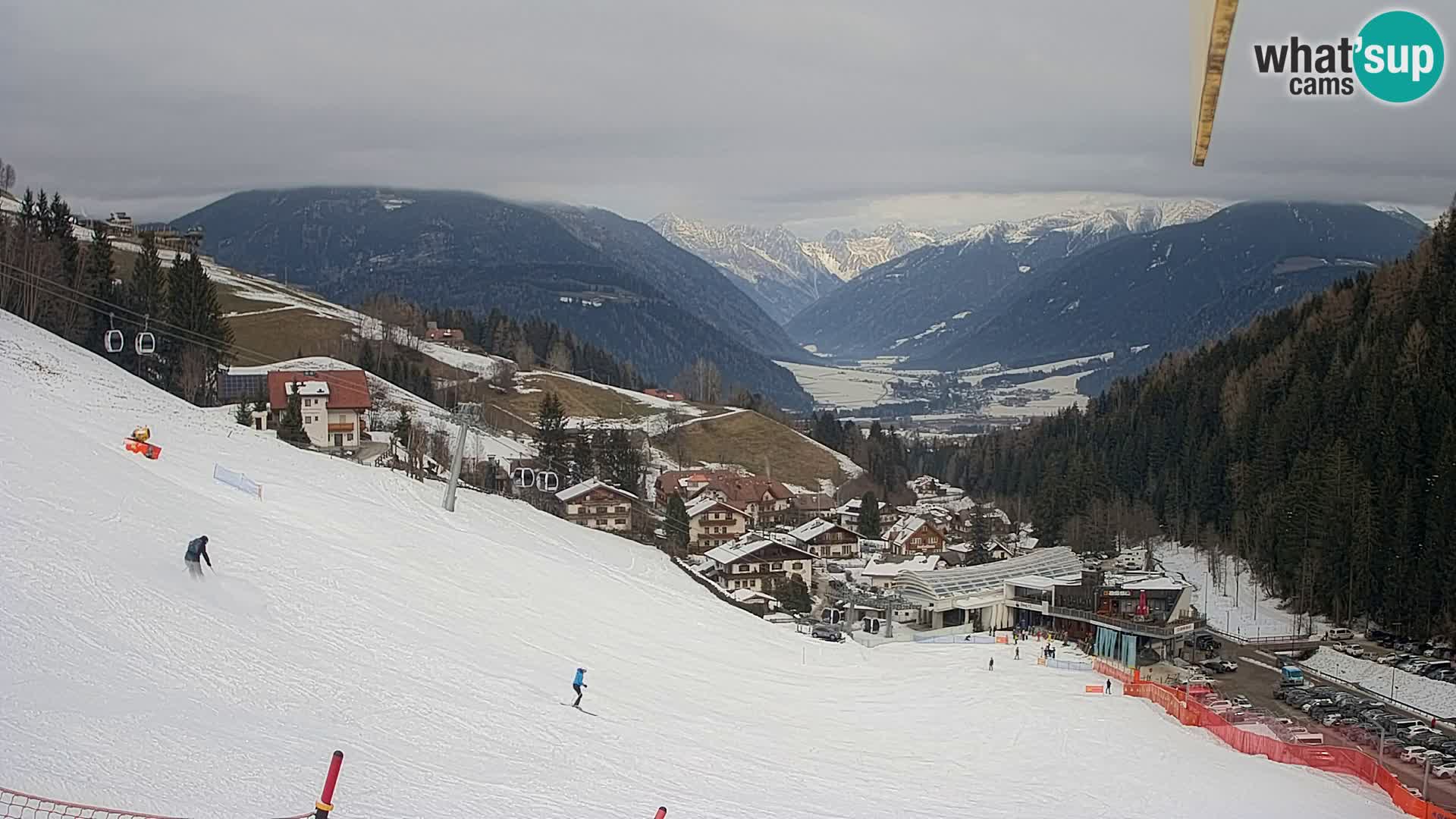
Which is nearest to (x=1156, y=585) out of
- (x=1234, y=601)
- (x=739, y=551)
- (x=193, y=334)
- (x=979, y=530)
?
(x=1234, y=601)

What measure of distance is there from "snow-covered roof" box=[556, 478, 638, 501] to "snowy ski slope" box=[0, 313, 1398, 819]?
35.3 m

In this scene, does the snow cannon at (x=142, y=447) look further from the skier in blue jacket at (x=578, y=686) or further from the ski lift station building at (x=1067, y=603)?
the ski lift station building at (x=1067, y=603)

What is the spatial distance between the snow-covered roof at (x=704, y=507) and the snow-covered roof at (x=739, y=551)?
1053 cm

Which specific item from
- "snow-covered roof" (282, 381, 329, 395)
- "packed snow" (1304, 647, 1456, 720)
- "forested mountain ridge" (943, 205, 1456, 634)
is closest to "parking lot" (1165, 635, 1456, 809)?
"packed snow" (1304, 647, 1456, 720)

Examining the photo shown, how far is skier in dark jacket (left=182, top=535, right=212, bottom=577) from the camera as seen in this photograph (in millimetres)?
17875

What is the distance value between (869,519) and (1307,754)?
184 feet

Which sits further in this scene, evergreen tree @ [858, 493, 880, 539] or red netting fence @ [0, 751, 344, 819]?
evergreen tree @ [858, 493, 880, 539]

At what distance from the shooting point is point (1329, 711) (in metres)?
33.4

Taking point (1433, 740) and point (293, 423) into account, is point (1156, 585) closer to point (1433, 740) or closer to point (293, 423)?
point (1433, 740)

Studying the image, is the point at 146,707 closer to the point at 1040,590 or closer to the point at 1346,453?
the point at 1040,590

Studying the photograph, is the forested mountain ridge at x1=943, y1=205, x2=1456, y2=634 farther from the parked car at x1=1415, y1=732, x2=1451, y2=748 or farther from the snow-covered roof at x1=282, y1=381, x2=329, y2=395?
the snow-covered roof at x1=282, y1=381, x2=329, y2=395

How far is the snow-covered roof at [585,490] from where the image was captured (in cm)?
6806

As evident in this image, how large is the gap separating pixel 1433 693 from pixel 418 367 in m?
95.8

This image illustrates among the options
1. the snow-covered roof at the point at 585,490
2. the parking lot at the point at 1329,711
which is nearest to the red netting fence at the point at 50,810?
the parking lot at the point at 1329,711
